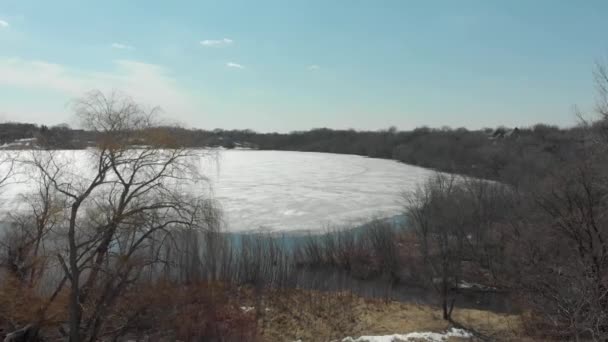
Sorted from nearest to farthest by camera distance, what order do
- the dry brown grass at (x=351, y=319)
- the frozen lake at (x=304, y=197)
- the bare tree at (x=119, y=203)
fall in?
the bare tree at (x=119, y=203), the dry brown grass at (x=351, y=319), the frozen lake at (x=304, y=197)

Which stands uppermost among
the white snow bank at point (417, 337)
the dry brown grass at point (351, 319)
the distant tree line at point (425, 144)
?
the distant tree line at point (425, 144)

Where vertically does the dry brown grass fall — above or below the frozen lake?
below

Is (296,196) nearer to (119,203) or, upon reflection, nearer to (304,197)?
(304,197)

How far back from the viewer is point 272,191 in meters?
37.6

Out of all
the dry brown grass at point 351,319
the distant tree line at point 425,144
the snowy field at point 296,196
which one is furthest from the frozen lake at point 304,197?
the dry brown grass at point 351,319

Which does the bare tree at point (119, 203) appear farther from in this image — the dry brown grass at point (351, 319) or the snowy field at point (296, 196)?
the dry brown grass at point (351, 319)

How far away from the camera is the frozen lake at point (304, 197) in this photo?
89.1ft

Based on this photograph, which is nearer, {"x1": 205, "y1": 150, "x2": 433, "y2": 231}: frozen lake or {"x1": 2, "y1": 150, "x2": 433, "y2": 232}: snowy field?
{"x1": 2, "y1": 150, "x2": 433, "y2": 232}: snowy field

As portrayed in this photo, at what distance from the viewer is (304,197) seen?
116ft

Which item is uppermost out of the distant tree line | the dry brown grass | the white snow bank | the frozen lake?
the distant tree line

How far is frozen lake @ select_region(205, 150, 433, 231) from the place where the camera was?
27172 mm

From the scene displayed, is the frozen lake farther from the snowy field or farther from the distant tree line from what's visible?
the distant tree line

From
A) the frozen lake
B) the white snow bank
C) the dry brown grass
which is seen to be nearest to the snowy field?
the frozen lake

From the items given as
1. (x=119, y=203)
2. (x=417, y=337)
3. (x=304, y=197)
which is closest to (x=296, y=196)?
(x=304, y=197)
